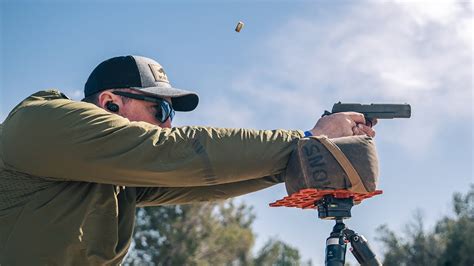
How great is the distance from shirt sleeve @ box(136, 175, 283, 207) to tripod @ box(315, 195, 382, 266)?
2.30 ft

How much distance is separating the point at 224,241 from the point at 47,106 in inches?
1883

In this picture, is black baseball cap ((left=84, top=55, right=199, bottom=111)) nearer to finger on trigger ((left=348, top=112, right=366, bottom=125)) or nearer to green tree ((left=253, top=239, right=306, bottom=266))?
finger on trigger ((left=348, top=112, right=366, bottom=125))

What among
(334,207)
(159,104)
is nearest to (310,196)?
(334,207)

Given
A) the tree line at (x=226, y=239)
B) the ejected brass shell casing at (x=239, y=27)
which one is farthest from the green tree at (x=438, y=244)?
the ejected brass shell casing at (x=239, y=27)

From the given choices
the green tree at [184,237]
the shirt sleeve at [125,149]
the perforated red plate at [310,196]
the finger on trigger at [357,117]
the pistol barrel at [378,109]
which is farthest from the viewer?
the green tree at [184,237]

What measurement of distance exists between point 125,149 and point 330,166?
124cm

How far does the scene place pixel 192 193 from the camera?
5441 millimetres

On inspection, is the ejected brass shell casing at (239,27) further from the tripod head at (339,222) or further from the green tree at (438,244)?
the green tree at (438,244)

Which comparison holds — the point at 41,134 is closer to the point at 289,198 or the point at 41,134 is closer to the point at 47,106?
the point at 47,106

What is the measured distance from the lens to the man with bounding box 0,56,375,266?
13.5 feet

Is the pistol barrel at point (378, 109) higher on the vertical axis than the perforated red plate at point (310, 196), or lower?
higher

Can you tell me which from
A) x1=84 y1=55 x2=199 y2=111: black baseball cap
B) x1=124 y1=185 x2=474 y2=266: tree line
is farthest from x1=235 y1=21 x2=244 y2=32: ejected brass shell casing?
x1=124 y1=185 x2=474 y2=266: tree line

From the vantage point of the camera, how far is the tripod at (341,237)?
14.4 feet

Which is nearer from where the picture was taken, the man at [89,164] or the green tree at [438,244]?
the man at [89,164]
